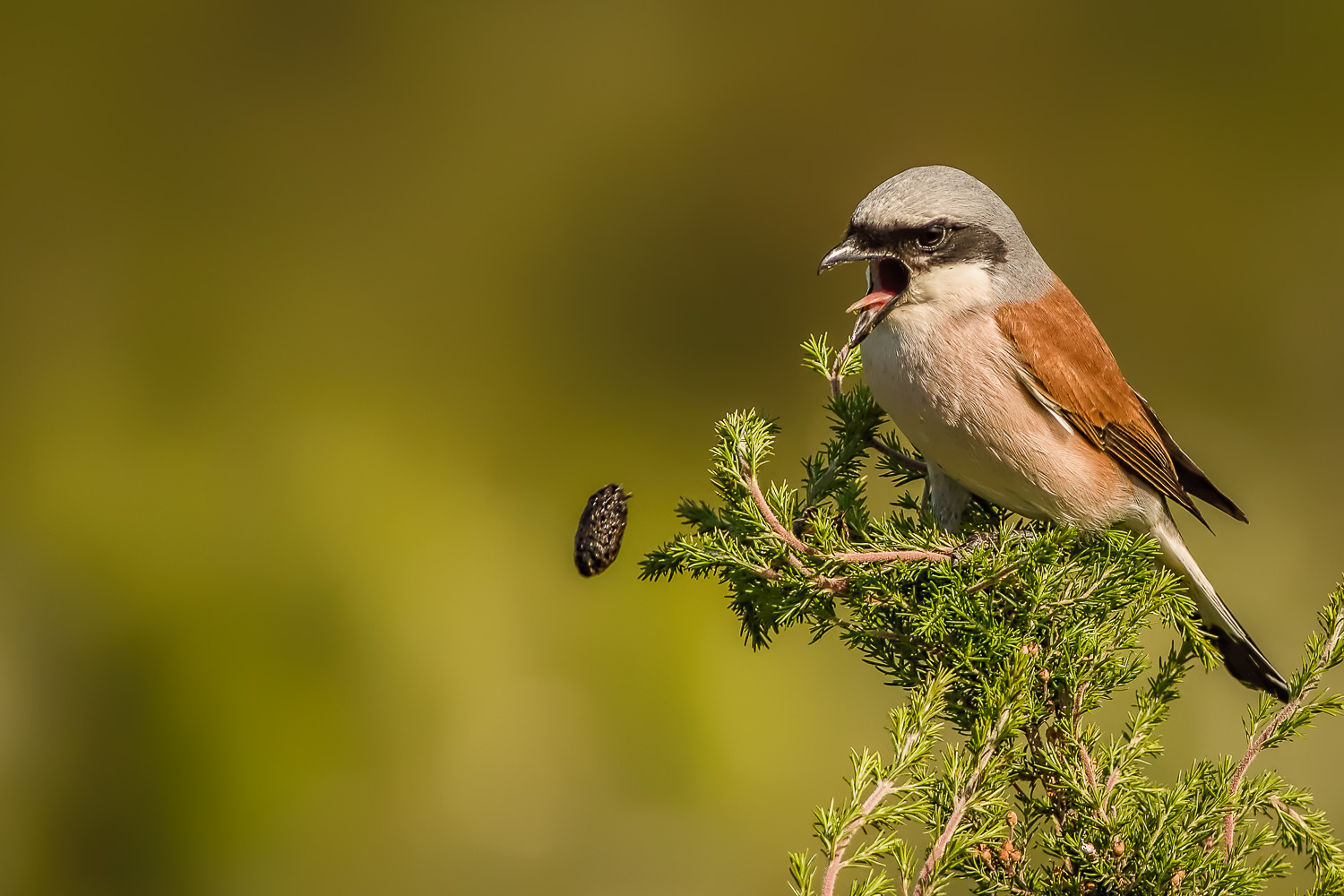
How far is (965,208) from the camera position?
2.15 meters

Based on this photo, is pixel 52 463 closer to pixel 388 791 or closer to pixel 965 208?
pixel 388 791

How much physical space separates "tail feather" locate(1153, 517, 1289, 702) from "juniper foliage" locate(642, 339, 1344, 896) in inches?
15.8

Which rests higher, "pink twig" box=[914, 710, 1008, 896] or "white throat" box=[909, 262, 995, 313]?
"white throat" box=[909, 262, 995, 313]

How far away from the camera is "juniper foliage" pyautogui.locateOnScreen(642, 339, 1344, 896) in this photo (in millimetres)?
1474

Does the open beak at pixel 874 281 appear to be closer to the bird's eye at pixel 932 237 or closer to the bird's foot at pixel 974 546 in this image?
the bird's eye at pixel 932 237

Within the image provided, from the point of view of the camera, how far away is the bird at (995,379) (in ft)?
6.95

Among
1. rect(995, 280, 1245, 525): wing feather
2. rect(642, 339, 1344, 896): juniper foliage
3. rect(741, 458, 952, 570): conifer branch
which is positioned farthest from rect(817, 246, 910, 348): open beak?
rect(741, 458, 952, 570): conifer branch

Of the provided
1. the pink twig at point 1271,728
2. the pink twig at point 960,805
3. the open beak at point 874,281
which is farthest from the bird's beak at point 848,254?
the pink twig at point 1271,728

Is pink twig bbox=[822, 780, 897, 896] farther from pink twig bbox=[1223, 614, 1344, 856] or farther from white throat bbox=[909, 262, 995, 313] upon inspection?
white throat bbox=[909, 262, 995, 313]

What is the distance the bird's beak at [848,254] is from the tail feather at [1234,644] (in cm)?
101

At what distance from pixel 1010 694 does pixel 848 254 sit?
89 cm

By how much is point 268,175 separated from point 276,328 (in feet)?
A: 2.76

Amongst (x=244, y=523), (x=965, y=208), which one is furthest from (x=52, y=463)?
(x=965, y=208)

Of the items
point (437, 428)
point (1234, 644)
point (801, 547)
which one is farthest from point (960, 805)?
point (437, 428)
